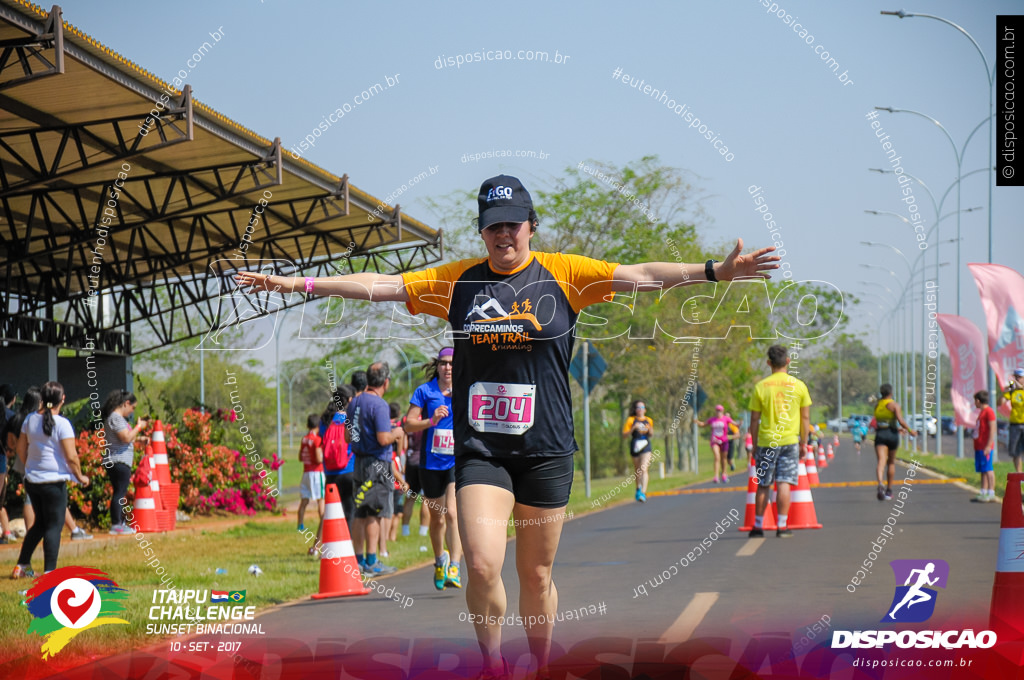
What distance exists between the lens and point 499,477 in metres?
5.00

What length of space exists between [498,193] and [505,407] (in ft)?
3.04

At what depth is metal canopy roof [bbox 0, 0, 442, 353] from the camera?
1247 cm

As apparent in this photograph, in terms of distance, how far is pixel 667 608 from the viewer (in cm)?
791

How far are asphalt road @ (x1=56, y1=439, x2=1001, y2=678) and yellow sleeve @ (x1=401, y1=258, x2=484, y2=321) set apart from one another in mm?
1755

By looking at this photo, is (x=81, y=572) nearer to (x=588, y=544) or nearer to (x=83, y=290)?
(x=588, y=544)

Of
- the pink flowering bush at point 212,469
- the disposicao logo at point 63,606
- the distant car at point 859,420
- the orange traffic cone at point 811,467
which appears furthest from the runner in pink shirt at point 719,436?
the distant car at point 859,420

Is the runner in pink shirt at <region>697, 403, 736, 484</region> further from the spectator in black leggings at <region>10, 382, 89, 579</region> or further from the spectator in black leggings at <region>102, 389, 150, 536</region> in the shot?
the spectator in black leggings at <region>10, 382, 89, 579</region>

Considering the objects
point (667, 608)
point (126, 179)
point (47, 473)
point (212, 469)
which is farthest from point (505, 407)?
point (212, 469)

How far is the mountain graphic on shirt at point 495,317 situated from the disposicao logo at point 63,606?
10.9 ft

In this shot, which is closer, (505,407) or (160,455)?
(505,407)

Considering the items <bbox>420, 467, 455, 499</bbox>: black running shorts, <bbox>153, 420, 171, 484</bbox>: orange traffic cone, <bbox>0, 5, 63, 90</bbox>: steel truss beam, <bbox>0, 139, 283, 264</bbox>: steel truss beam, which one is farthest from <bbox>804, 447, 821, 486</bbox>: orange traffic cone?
<bbox>0, 5, 63, 90</bbox>: steel truss beam

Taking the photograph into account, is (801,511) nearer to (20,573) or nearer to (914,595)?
(914,595)

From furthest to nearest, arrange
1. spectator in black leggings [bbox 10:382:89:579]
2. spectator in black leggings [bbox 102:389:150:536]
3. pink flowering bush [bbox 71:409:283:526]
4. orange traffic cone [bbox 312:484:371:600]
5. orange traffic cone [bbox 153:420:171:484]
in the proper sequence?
pink flowering bush [bbox 71:409:283:526] < orange traffic cone [bbox 153:420:171:484] < spectator in black leggings [bbox 102:389:150:536] < spectator in black leggings [bbox 10:382:89:579] < orange traffic cone [bbox 312:484:371:600]

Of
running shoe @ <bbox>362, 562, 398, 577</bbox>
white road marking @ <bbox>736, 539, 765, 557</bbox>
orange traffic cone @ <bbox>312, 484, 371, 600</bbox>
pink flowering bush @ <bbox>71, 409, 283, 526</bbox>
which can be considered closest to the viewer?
orange traffic cone @ <bbox>312, 484, 371, 600</bbox>
